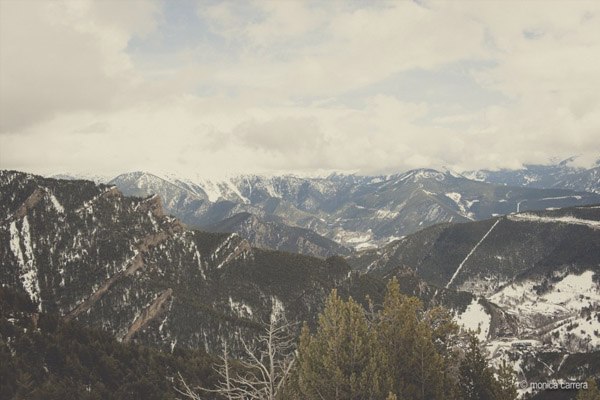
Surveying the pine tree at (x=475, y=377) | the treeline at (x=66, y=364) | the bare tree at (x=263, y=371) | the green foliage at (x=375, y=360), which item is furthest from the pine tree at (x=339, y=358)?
the treeline at (x=66, y=364)

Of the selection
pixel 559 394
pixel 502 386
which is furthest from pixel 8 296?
pixel 559 394

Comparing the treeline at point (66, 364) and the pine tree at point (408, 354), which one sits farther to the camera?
the treeline at point (66, 364)

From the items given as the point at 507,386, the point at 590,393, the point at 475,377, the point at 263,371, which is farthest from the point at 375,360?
the point at 590,393

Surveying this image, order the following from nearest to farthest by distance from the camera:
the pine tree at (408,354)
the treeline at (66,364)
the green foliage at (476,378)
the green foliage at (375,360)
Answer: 1. the green foliage at (375,360)
2. the pine tree at (408,354)
3. the green foliage at (476,378)
4. the treeline at (66,364)

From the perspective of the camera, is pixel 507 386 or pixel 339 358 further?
pixel 507 386

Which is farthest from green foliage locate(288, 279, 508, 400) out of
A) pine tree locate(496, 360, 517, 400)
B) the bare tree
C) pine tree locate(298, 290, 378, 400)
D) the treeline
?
the treeline

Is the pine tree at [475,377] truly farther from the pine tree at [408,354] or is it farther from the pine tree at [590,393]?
the pine tree at [590,393]

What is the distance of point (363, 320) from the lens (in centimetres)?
3966

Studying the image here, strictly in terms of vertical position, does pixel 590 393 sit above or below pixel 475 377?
above

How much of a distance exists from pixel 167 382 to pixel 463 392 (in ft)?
339

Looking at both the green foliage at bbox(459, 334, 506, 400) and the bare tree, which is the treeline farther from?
the green foliage at bbox(459, 334, 506, 400)

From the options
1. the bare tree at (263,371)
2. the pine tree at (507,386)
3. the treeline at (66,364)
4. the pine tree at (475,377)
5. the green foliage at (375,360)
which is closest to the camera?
the bare tree at (263,371)

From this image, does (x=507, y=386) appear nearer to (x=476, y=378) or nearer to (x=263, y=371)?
(x=476, y=378)

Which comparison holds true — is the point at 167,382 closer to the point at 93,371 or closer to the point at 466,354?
the point at 93,371
